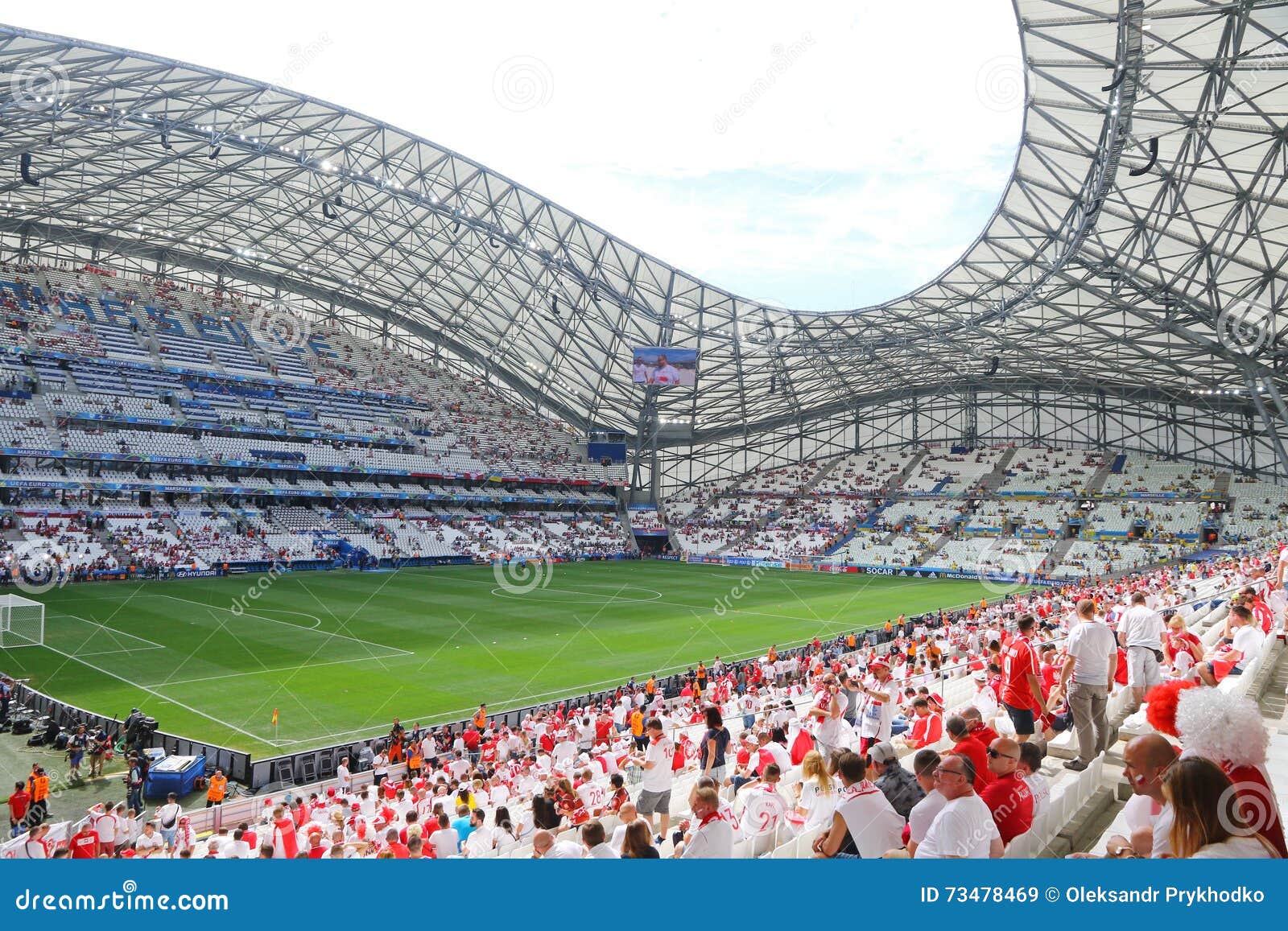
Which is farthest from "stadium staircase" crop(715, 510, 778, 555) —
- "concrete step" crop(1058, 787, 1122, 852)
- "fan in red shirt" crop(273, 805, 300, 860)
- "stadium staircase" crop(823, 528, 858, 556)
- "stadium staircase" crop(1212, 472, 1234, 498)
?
"concrete step" crop(1058, 787, 1122, 852)

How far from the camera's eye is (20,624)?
27734 millimetres

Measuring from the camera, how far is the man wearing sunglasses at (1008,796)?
5.13 metres

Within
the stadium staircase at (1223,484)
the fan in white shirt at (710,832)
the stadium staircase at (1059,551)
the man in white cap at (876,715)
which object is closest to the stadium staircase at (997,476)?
the stadium staircase at (1059,551)

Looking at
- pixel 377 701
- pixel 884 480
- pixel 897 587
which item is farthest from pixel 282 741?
pixel 884 480

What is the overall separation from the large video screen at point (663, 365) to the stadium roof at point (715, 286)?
1.17 metres

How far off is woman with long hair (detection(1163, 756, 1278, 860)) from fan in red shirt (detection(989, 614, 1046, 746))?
446 centimetres

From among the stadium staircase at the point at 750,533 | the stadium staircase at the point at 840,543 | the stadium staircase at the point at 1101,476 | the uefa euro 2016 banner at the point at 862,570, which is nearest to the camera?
the uefa euro 2016 banner at the point at 862,570

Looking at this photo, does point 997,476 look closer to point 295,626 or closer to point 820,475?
point 820,475

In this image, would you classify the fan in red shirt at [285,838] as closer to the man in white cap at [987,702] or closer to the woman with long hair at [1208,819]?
the man in white cap at [987,702]

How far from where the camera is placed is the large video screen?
55.4 m

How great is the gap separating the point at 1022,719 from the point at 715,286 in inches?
1794

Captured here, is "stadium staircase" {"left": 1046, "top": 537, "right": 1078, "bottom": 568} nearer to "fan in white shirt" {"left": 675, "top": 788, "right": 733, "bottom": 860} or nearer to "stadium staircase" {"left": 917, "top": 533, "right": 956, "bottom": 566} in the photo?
"stadium staircase" {"left": 917, "top": 533, "right": 956, "bottom": 566}

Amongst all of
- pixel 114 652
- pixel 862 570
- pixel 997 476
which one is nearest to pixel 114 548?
pixel 114 652
